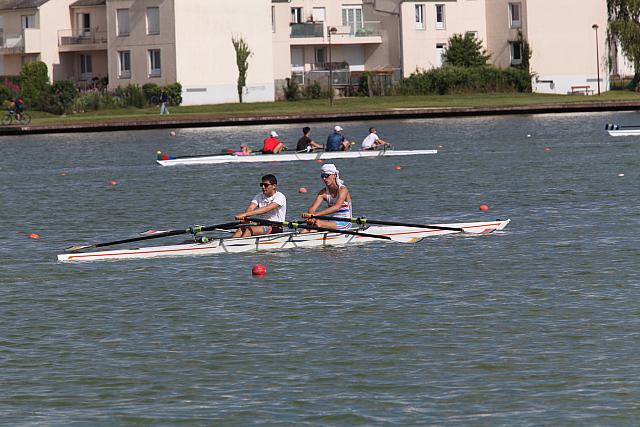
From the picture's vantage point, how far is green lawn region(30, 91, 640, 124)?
3159 inches

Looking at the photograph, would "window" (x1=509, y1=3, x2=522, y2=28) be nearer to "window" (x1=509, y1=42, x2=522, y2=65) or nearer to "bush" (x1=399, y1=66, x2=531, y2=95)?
"window" (x1=509, y1=42, x2=522, y2=65)

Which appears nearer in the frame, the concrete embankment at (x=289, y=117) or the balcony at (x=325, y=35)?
the concrete embankment at (x=289, y=117)

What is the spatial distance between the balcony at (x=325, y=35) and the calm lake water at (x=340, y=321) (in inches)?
2350

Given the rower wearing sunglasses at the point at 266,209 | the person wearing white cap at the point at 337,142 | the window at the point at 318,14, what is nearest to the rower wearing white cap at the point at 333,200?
the rower wearing sunglasses at the point at 266,209

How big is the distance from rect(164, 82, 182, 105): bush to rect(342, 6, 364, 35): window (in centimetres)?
1728

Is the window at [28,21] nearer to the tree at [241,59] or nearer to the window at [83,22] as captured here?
the window at [83,22]

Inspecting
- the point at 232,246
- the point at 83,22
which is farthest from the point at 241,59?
the point at 232,246

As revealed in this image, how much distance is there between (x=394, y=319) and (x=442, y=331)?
1.17 meters

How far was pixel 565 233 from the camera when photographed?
96.3ft

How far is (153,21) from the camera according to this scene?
92750mm

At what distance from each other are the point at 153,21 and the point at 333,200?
223 ft

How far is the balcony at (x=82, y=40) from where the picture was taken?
3761 inches

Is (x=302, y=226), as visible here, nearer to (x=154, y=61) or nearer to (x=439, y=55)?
(x=154, y=61)

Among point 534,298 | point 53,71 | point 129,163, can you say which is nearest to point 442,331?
point 534,298
